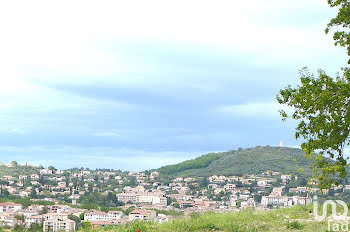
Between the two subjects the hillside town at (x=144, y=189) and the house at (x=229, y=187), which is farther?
the house at (x=229, y=187)

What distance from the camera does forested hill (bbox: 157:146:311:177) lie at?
129 metres

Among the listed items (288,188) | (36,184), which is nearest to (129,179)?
(36,184)

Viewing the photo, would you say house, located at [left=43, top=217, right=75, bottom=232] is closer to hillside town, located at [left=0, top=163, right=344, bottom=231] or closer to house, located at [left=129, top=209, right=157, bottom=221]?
house, located at [left=129, top=209, right=157, bottom=221]

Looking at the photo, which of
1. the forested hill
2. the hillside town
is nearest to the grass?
the hillside town

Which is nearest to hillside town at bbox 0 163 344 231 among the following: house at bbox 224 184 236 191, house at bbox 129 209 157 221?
house at bbox 224 184 236 191

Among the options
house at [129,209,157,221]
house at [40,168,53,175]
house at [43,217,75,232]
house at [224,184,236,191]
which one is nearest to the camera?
house at [43,217,75,232]

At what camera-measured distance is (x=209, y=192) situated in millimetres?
115438

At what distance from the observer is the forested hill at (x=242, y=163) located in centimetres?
12875

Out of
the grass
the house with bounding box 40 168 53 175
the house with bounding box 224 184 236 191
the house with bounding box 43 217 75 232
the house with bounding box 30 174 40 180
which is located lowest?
the house with bounding box 43 217 75 232

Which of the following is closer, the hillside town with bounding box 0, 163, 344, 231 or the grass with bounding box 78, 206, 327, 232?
the grass with bounding box 78, 206, 327, 232

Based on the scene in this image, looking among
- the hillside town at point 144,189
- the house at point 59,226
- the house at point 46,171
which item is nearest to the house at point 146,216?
the house at point 59,226

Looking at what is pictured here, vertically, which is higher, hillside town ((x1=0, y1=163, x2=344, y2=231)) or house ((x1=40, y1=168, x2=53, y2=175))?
house ((x1=40, y1=168, x2=53, y2=175))

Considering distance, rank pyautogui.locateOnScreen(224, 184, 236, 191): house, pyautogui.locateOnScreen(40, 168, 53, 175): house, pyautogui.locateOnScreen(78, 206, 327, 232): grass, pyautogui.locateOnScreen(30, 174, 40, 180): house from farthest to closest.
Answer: pyautogui.locateOnScreen(40, 168, 53, 175): house → pyautogui.locateOnScreen(30, 174, 40, 180): house → pyautogui.locateOnScreen(224, 184, 236, 191): house → pyautogui.locateOnScreen(78, 206, 327, 232): grass

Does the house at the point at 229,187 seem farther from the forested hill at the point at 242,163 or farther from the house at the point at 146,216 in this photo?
the house at the point at 146,216
